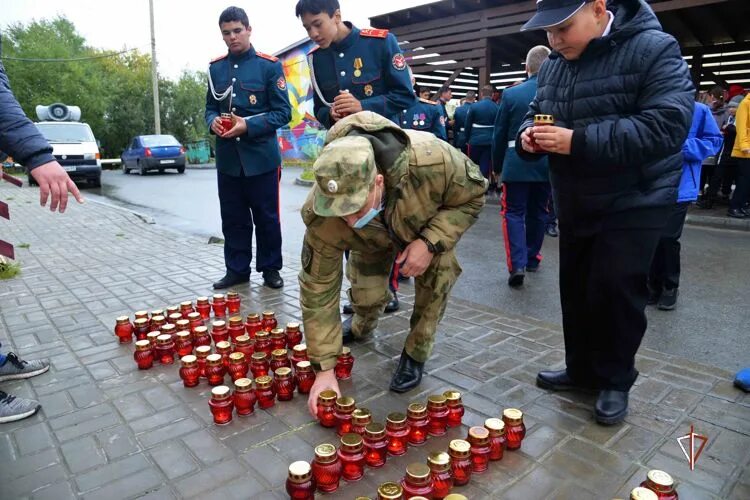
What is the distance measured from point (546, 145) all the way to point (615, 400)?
135cm

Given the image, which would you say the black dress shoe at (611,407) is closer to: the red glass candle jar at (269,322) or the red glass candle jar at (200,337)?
the red glass candle jar at (269,322)

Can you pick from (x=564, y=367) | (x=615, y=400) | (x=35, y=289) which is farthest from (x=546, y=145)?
(x=35, y=289)

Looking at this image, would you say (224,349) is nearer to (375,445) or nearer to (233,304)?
(233,304)

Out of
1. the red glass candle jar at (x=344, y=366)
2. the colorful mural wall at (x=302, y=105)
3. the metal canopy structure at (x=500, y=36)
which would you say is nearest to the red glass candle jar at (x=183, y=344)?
the red glass candle jar at (x=344, y=366)

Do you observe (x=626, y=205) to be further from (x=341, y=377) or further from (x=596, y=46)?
(x=341, y=377)

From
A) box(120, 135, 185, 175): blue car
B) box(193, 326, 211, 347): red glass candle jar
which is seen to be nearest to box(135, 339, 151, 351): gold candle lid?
box(193, 326, 211, 347): red glass candle jar

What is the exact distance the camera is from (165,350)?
3.45 m

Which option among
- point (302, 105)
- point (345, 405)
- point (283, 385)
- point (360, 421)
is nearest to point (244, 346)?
point (283, 385)

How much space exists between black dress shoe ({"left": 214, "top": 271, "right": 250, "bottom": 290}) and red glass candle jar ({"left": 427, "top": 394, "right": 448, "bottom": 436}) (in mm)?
3132

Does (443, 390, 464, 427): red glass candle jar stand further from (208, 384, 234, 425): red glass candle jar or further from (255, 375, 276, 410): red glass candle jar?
(208, 384, 234, 425): red glass candle jar

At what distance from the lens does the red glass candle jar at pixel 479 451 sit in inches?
90.8

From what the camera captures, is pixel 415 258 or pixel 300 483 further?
pixel 415 258

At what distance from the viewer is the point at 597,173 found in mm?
2490

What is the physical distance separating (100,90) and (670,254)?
39.2 meters
